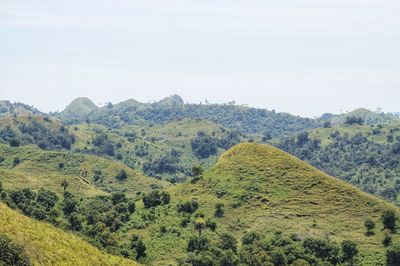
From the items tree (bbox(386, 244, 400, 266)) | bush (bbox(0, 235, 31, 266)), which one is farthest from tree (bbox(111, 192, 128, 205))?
bush (bbox(0, 235, 31, 266))

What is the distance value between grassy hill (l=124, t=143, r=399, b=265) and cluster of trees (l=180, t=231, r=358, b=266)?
502 cm

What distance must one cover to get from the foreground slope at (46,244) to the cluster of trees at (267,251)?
100 feet

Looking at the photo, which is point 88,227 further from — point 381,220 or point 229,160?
point 381,220

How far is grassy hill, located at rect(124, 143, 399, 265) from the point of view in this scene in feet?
404

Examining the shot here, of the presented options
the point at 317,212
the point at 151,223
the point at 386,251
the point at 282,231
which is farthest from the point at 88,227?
the point at 386,251

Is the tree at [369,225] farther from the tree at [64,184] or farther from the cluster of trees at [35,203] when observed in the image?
the tree at [64,184]

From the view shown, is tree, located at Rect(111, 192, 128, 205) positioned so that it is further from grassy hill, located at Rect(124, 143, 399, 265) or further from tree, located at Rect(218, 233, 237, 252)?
tree, located at Rect(218, 233, 237, 252)

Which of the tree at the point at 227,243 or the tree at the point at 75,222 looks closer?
the tree at the point at 227,243

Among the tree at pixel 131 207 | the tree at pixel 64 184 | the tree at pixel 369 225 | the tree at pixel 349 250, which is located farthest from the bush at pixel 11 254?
the tree at pixel 64 184

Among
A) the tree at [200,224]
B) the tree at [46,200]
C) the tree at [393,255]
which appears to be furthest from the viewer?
the tree at [46,200]

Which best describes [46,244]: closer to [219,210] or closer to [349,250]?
[349,250]

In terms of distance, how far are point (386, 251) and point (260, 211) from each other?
37.2 m

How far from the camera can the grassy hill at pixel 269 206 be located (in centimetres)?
12306

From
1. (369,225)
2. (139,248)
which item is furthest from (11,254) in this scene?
(369,225)
